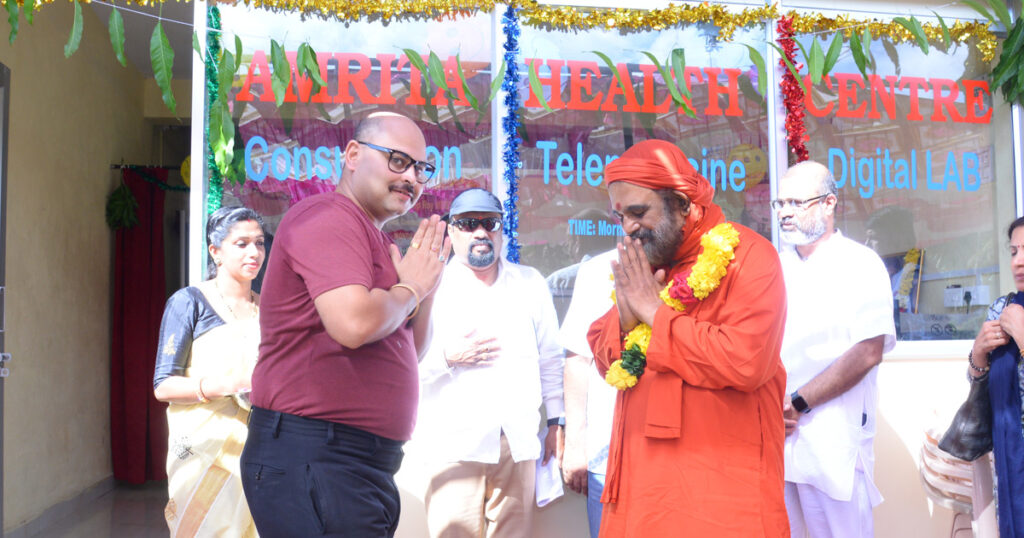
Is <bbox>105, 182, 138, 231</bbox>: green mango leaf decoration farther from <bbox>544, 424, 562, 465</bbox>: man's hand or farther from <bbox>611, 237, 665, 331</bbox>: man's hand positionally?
<bbox>611, 237, 665, 331</bbox>: man's hand

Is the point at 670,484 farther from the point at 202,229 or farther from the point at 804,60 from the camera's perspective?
the point at 804,60

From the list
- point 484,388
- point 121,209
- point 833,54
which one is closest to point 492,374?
point 484,388

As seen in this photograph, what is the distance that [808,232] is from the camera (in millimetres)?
3818

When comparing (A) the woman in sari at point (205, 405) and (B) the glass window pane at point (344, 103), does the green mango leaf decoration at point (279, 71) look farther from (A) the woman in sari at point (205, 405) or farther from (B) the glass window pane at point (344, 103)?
(A) the woman in sari at point (205, 405)

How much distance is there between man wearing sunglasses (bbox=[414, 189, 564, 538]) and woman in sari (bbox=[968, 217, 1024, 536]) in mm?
1818

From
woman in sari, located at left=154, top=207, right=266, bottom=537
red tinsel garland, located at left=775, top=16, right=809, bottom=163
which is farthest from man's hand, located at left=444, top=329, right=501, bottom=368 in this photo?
red tinsel garland, located at left=775, top=16, right=809, bottom=163

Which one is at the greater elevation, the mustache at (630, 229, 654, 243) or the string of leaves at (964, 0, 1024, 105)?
the string of leaves at (964, 0, 1024, 105)

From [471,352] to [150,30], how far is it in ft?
14.3

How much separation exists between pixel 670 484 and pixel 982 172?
3.89 m

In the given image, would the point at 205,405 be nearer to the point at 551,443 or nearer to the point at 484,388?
the point at 484,388

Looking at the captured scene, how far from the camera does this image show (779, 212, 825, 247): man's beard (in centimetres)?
381

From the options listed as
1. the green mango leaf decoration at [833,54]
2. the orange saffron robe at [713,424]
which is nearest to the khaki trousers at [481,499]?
the orange saffron robe at [713,424]

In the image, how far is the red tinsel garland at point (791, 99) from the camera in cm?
472

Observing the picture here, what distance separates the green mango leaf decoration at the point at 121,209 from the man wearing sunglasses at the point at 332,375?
568cm
